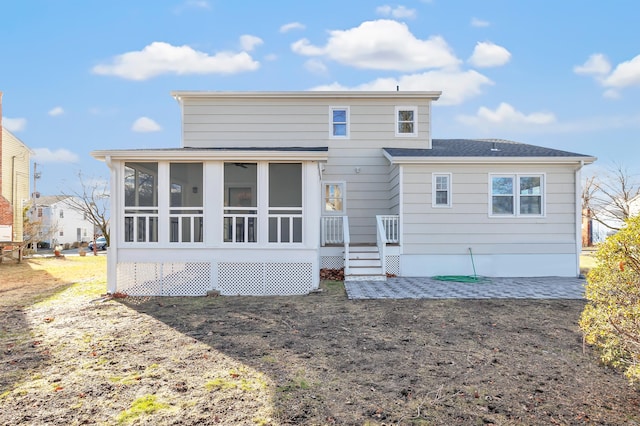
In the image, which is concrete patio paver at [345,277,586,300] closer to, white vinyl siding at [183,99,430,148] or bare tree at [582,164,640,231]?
white vinyl siding at [183,99,430,148]

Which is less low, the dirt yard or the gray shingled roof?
the gray shingled roof

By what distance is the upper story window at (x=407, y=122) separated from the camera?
13578 millimetres

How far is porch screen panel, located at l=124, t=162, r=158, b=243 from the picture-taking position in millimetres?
9141

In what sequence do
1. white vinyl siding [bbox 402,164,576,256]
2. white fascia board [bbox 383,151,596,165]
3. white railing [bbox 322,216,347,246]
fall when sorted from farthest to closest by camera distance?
white railing [bbox 322,216,347,246]
white vinyl siding [bbox 402,164,576,256]
white fascia board [bbox 383,151,596,165]

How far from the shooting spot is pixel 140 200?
443 inches

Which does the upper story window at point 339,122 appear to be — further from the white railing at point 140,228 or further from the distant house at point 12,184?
the distant house at point 12,184

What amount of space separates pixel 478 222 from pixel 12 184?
24.3 metres

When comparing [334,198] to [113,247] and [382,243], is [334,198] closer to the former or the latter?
[382,243]

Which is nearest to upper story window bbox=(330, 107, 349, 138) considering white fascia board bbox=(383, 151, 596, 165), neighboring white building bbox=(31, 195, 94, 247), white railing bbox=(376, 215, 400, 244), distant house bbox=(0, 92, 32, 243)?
white fascia board bbox=(383, 151, 596, 165)

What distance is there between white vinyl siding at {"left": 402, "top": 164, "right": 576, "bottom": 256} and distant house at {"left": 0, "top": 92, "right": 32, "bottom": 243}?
1938 cm

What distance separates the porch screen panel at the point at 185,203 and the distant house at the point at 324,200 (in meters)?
0.04

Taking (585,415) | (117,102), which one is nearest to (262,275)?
(585,415)

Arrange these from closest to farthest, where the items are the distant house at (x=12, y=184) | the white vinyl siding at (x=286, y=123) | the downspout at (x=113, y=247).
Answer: the downspout at (x=113, y=247), the white vinyl siding at (x=286, y=123), the distant house at (x=12, y=184)

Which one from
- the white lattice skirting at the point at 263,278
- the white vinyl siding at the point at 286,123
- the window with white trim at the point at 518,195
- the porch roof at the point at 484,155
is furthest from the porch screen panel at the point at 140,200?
the window with white trim at the point at 518,195
